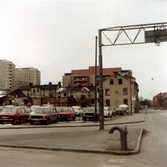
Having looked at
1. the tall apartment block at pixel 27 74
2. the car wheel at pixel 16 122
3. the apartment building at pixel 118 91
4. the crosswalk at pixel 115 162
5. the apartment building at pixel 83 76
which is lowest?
the crosswalk at pixel 115 162

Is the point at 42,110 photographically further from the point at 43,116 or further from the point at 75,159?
the point at 75,159

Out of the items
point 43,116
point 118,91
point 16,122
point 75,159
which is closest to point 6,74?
point 118,91

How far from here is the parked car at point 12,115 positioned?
22.5 meters

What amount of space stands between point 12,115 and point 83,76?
101m

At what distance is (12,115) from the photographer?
2262 centimetres

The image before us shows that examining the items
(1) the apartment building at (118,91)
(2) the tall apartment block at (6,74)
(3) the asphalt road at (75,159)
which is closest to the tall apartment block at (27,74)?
(2) the tall apartment block at (6,74)

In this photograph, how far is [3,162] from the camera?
7637mm

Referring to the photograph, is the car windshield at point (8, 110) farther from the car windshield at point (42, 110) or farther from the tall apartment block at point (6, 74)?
the tall apartment block at point (6, 74)

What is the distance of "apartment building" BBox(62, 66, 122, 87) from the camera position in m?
122

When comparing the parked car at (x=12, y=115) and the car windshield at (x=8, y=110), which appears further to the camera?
the car windshield at (x=8, y=110)

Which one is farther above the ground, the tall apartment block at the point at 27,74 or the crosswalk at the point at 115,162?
the tall apartment block at the point at 27,74

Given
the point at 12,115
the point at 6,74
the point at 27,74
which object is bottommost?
the point at 12,115

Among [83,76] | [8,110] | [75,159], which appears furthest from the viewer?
[83,76]

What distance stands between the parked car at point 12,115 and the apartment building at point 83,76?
94935 mm
